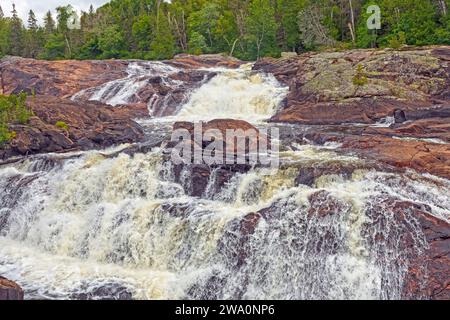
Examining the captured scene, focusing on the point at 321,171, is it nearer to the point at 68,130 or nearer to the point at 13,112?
the point at 68,130

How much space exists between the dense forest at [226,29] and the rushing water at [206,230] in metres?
27.3

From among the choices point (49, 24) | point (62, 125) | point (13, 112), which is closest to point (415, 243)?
point (62, 125)

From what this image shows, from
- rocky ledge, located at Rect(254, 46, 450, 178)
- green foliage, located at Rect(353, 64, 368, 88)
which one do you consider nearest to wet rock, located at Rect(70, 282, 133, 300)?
rocky ledge, located at Rect(254, 46, 450, 178)

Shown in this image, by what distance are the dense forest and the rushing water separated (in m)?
27.3

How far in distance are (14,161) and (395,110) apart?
19908mm

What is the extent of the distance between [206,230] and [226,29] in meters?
52.4

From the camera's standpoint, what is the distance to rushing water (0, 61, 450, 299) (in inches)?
532

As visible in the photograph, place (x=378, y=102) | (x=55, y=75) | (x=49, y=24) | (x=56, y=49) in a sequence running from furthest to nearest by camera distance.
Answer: (x=49, y=24)
(x=56, y=49)
(x=55, y=75)
(x=378, y=102)

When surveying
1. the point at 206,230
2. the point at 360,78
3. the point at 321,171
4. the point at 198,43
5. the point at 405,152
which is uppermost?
the point at 198,43

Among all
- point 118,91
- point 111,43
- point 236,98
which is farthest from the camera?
point 111,43

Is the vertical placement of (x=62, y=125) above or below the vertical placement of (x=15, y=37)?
below

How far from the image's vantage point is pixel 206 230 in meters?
15.4

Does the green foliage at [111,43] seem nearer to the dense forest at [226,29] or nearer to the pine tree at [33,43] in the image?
the dense forest at [226,29]

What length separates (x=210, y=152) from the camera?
19156 millimetres
